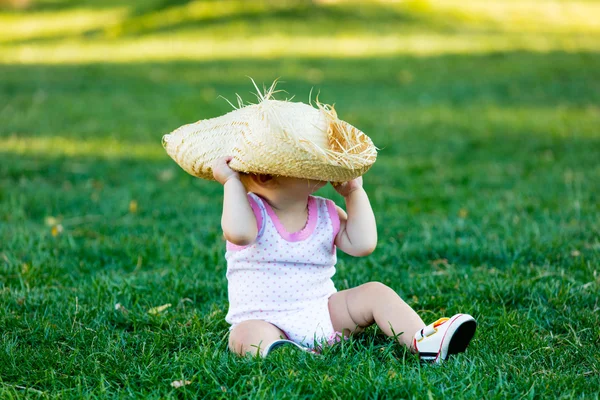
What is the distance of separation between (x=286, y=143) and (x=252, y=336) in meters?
0.76

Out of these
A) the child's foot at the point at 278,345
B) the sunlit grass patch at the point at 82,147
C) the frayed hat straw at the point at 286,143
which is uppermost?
the frayed hat straw at the point at 286,143

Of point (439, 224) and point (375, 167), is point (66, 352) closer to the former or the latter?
point (439, 224)

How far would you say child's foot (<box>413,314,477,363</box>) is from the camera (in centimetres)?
286

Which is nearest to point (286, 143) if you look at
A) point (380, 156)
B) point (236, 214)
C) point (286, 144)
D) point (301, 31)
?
point (286, 144)

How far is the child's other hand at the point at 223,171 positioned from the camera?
10.00ft

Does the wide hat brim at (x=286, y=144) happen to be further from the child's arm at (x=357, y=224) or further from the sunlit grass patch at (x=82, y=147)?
the sunlit grass patch at (x=82, y=147)

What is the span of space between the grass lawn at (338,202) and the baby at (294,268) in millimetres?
139

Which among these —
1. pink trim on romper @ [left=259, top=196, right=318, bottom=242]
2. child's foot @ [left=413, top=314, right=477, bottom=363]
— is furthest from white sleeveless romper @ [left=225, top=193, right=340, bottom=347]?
child's foot @ [left=413, top=314, right=477, bottom=363]

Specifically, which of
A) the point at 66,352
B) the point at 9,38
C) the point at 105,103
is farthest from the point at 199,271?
the point at 9,38

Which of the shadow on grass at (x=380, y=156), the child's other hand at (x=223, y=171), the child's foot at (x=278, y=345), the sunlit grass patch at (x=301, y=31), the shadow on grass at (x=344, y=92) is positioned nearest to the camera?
the child's foot at (x=278, y=345)

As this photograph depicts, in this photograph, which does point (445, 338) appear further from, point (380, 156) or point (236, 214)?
point (380, 156)

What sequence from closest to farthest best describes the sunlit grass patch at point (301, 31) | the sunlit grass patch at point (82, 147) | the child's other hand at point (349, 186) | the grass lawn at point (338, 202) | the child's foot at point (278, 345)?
the grass lawn at point (338, 202) < the child's foot at point (278, 345) < the child's other hand at point (349, 186) < the sunlit grass patch at point (82, 147) < the sunlit grass patch at point (301, 31)

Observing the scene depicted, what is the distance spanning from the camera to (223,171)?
305 centimetres

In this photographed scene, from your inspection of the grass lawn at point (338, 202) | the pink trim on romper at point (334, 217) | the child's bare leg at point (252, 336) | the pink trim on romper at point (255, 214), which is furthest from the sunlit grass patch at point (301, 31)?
the child's bare leg at point (252, 336)
